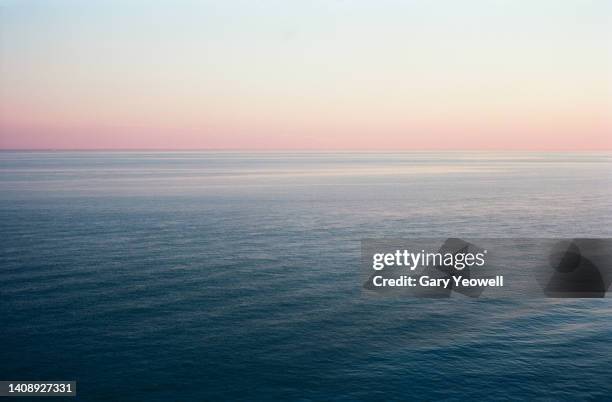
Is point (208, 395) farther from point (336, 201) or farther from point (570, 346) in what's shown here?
point (336, 201)

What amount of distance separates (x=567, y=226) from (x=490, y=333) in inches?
2975

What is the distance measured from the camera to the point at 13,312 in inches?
2608

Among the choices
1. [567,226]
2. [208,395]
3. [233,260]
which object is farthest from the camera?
[567,226]

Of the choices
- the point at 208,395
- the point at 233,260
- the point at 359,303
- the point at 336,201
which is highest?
the point at 336,201

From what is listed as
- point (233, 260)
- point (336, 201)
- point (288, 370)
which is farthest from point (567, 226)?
point (288, 370)

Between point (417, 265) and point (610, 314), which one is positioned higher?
point (417, 265)

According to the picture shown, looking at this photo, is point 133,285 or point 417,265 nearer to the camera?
point 133,285

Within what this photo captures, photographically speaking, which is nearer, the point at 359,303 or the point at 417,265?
the point at 359,303

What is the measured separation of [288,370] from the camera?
55156 millimetres

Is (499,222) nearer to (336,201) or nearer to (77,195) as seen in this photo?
(336,201)

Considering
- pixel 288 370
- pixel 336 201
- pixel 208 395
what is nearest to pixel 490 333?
pixel 288 370

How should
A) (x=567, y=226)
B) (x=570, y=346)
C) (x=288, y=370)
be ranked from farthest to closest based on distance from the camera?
(x=567, y=226), (x=570, y=346), (x=288, y=370)

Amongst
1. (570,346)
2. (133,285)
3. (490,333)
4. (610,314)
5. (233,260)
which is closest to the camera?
(570,346)

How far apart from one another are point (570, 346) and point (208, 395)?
4328cm
